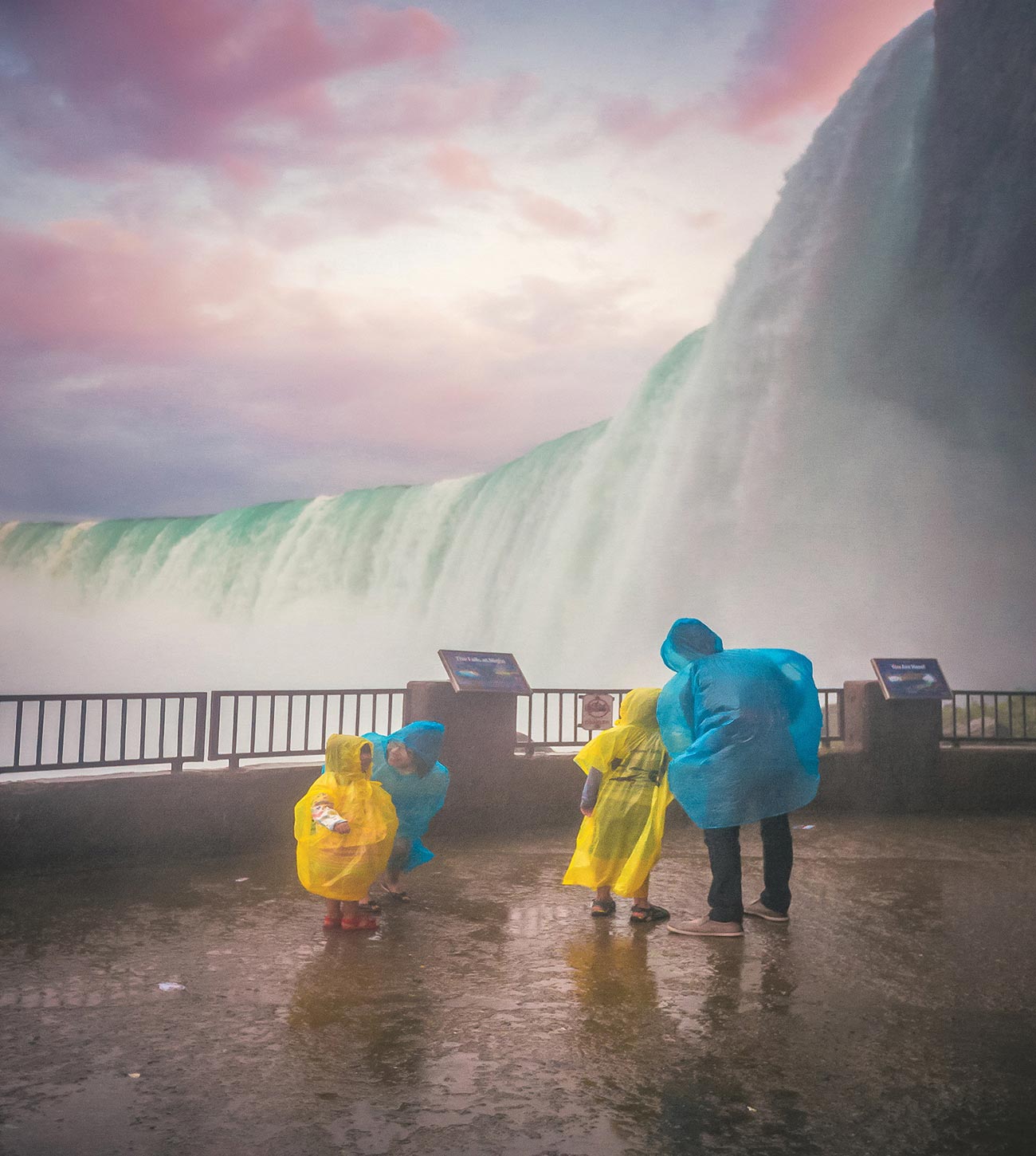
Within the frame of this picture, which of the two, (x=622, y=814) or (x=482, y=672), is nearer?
(x=622, y=814)

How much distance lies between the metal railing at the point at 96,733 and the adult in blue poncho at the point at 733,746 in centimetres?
336

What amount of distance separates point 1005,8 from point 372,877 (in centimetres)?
2255

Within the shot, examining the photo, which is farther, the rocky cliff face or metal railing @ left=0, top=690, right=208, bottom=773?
the rocky cliff face

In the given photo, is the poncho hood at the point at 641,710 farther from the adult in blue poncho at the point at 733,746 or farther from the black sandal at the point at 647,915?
the black sandal at the point at 647,915

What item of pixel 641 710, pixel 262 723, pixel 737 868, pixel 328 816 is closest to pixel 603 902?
pixel 737 868

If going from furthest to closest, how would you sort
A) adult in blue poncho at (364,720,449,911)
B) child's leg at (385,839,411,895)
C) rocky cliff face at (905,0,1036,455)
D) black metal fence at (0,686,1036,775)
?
1. rocky cliff face at (905,0,1036,455)
2. black metal fence at (0,686,1036,775)
3. child's leg at (385,839,411,895)
4. adult in blue poncho at (364,720,449,911)

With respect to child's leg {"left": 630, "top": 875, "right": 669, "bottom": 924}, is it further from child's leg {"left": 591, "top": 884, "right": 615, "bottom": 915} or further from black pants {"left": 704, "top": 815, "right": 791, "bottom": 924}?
black pants {"left": 704, "top": 815, "right": 791, "bottom": 924}

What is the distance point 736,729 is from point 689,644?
0.52m

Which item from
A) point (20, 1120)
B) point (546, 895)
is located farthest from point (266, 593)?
point (20, 1120)

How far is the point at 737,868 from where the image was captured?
509cm

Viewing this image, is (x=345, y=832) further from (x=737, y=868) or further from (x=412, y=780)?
(x=737, y=868)

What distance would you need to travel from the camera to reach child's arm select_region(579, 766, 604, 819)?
17.7 ft

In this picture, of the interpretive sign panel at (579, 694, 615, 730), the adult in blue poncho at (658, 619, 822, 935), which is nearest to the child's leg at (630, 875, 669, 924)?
the adult in blue poncho at (658, 619, 822, 935)

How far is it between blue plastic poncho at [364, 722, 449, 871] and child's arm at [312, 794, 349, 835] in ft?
1.77
